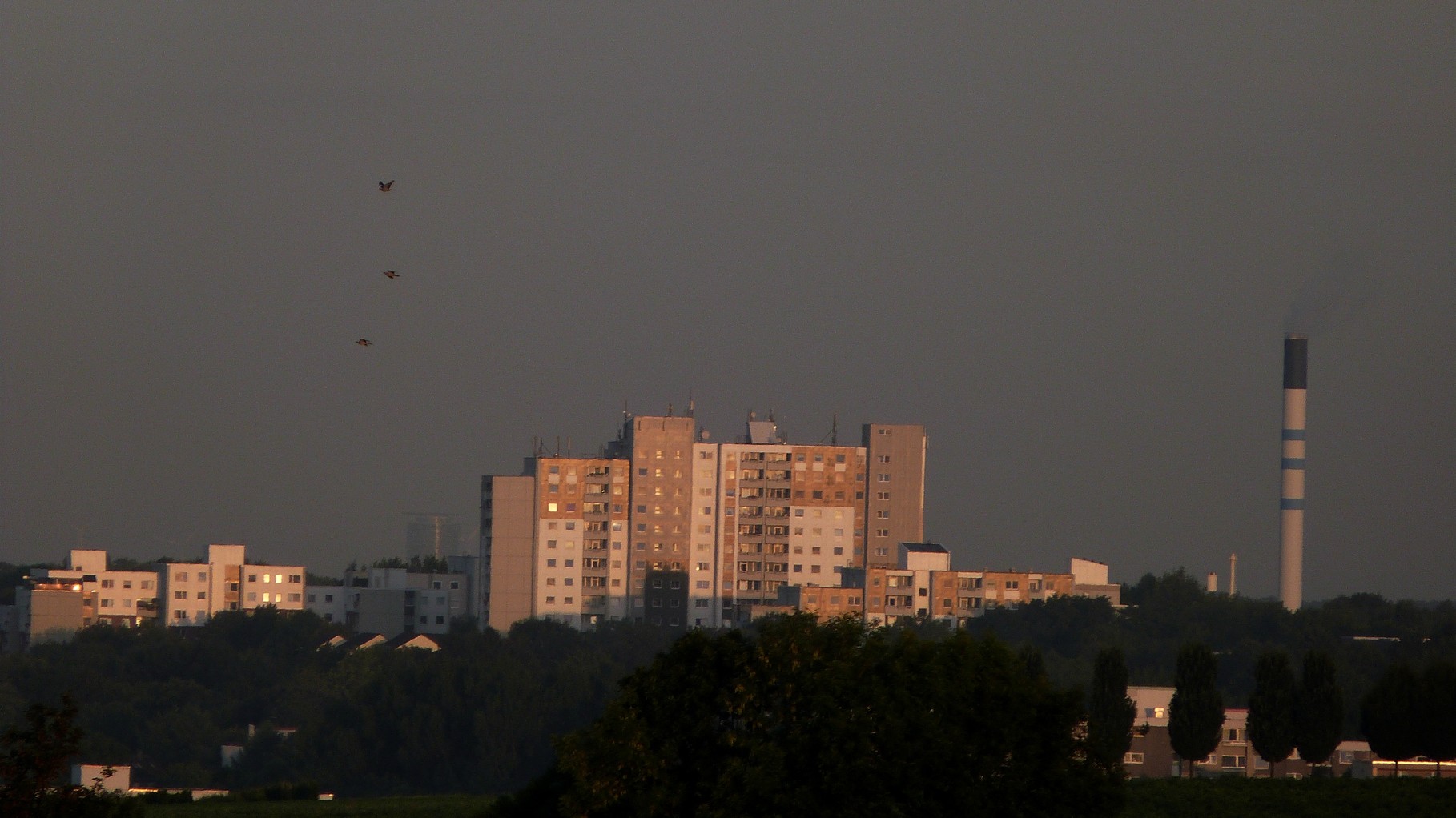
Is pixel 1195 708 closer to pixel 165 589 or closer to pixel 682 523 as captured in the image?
pixel 682 523

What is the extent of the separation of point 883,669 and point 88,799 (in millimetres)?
10397

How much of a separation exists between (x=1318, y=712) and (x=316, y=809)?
2894 cm

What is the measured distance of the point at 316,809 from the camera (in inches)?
2044

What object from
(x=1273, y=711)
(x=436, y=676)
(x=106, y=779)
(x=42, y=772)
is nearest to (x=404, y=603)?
(x=436, y=676)

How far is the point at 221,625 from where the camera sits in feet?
402

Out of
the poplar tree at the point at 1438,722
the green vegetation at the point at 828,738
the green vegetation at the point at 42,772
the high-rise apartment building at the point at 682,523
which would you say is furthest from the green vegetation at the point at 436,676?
the green vegetation at the point at 42,772

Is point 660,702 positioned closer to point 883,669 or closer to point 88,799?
point 883,669

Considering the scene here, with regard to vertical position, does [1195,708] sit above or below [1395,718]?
below

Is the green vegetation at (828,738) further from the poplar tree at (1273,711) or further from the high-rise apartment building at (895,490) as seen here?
the high-rise apartment building at (895,490)

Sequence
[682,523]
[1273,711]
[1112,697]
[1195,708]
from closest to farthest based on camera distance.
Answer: [1273,711]
[1195,708]
[1112,697]
[682,523]

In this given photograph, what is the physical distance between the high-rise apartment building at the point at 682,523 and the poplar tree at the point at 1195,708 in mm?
71650

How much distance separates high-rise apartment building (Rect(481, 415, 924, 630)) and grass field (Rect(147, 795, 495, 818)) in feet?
250

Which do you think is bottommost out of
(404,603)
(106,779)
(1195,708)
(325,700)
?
(325,700)

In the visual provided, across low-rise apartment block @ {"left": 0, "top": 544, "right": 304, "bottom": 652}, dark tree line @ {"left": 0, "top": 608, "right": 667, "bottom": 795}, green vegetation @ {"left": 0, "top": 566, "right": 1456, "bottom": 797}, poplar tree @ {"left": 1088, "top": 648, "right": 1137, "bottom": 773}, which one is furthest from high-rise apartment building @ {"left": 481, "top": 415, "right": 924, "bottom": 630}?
poplar tree @ {"left": 1088, "top": 648, "right": 1137, "bottom": 773}
